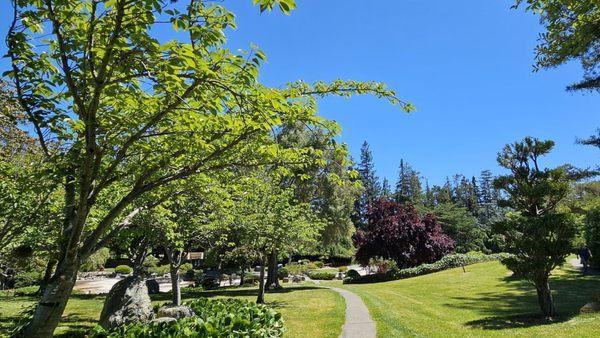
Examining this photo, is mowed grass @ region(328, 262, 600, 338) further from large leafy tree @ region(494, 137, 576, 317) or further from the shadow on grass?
large leafy tree @ region(494, 137, 576, 317)

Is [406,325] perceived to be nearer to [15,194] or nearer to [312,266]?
[15,194]

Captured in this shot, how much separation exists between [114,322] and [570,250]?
14297 millimetres

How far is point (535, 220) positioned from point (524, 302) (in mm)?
5625

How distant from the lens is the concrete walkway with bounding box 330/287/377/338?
34.9ft

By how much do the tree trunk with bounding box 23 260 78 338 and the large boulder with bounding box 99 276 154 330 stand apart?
7.81 meters

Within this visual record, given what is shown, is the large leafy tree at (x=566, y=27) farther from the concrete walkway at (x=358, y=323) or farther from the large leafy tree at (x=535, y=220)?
the large leafy tree at (x=535, y=220)

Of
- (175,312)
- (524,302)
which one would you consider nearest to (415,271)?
(524,302)

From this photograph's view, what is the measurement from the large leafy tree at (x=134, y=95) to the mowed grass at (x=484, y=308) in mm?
8112

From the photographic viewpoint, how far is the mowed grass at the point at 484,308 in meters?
10.9

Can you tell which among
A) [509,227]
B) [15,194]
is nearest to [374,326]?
[509,227]

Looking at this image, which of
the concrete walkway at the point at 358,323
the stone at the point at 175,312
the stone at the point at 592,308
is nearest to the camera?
the concrete walkway at the point at 358,323

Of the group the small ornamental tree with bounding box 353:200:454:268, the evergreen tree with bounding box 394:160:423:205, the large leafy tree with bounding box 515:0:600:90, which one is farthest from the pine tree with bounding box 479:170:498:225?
the large leafy tree with bounding box 515:0:600:90

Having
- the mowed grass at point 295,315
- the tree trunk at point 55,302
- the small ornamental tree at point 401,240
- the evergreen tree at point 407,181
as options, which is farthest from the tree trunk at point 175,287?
the evergreen tree at point 407,181

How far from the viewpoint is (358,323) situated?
12258 millimetres
